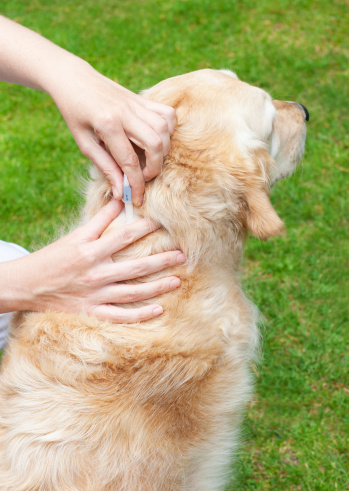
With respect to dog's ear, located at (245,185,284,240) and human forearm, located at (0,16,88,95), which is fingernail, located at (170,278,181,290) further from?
human forearm, located at (0,16,88,95)

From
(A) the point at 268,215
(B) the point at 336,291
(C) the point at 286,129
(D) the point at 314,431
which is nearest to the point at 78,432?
(A) the point at 268,215

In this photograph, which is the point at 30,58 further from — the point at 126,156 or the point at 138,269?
the point at 138,269

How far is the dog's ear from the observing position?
2.07 metres

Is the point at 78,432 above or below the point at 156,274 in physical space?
below

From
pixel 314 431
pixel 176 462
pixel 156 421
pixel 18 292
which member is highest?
pixel 18 292

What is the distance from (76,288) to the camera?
2.07 metres

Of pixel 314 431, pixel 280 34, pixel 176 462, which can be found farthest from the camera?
pixel 280 34

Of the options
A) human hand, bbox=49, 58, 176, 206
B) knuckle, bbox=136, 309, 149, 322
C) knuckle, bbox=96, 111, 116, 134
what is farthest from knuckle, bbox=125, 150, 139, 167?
knuckle, bbox=136, 309, 149, 322

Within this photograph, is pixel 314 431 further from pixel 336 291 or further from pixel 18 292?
pixel 18 292

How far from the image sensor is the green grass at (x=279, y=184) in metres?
3.32

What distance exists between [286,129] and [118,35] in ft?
15.1

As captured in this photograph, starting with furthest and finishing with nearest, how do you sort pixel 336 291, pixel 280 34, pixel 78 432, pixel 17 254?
pixel 280 34 < pixel 336 291 < pixel 17 254 < pixel 78 432

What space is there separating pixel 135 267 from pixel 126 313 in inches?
7.6

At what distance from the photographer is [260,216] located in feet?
6.85
